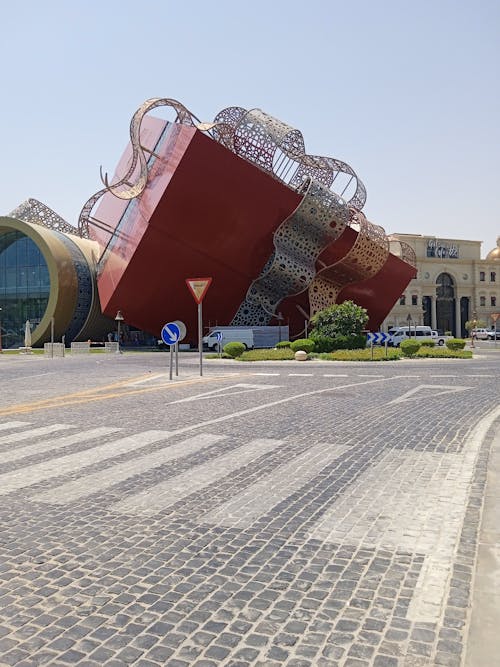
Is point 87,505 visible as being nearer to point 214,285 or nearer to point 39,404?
A: point 39,404

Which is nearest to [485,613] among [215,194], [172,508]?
[172,508]

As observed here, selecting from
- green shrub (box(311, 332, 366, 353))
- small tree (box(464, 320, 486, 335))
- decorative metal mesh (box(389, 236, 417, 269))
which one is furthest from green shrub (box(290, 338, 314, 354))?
small tree (box(464, 320, 486, 335))

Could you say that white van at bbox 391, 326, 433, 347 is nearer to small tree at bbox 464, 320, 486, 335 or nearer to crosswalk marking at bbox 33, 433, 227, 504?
small tree at bbox 464, 320, 486, 335

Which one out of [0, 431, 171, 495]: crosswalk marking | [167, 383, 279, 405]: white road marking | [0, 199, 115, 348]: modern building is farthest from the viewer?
[0, 199, 115, 348]: modern building

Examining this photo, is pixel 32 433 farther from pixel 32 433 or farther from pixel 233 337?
pixel 233 337

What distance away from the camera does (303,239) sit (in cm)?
3769

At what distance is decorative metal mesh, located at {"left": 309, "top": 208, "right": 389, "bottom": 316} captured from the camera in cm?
3828

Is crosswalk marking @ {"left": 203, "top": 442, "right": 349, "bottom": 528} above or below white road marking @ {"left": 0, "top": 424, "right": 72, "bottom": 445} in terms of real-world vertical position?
below

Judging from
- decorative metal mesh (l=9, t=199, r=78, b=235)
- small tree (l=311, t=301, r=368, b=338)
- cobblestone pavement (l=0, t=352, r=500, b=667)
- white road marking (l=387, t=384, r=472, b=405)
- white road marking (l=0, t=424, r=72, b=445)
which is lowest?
cobblestone pavement (l=0, t=352, r=500, b=667)

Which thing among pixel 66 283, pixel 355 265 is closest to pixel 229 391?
pixel 355 265

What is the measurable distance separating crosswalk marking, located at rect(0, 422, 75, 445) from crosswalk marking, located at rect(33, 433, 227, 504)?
2.23 m

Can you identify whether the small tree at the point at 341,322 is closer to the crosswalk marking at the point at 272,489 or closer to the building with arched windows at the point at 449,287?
the crosswalk marking at the point at 272,489

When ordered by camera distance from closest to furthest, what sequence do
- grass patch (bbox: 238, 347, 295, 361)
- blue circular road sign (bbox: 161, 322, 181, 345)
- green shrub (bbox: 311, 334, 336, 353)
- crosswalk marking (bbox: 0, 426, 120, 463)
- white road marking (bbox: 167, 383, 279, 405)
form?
crosswalk marking (bbox: 0, 426, 120, 463) → white road marking (bbox: 167, 383, 279, 405) → blue circular road sign (bbox: 161, 322, 181, 345) → grass patch (bbox: 238, 347, 295, 361) → green shrub (bbox: 311, 334, 336, 353)

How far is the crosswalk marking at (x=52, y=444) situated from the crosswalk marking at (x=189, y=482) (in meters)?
2.22
